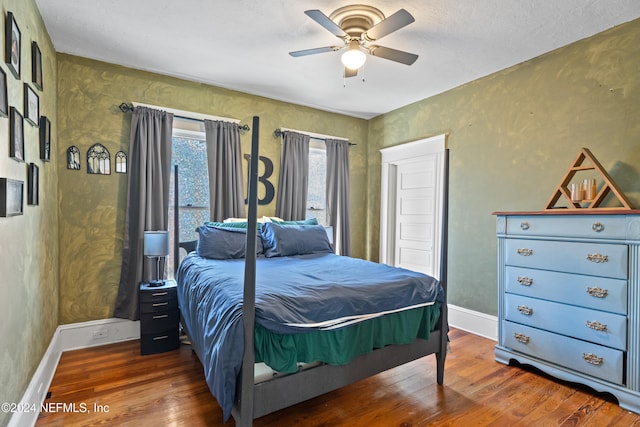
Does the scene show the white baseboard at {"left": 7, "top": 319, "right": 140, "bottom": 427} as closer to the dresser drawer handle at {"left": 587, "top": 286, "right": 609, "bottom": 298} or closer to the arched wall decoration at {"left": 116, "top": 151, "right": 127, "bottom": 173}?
the arched wall decoration at {"left": 116, "top": 151, "right": 127, "bottom": 173}

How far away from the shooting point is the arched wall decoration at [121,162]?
3.14 metres

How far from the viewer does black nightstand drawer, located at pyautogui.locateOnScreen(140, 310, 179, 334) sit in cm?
279

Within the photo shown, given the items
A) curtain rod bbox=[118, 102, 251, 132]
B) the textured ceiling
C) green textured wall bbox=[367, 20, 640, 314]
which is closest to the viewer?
the textured ceiling

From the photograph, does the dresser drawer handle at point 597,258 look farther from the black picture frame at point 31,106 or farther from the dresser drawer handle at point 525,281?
the black picture frame at point 31,106

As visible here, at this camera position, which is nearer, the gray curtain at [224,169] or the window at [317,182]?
the gray curtain at [224,169]

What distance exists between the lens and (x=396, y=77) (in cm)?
337

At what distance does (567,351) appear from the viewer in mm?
2328

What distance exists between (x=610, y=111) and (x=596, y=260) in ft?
3.87

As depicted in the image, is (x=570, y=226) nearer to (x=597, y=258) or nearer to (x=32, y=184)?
(x=597, y=258)

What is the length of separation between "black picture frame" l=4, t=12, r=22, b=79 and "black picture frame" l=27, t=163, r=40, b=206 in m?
0.53

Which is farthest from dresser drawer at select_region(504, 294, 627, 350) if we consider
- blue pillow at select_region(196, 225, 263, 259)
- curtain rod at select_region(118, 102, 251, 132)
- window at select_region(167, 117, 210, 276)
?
curtain rod at select_region(118, 102, 251, 132)

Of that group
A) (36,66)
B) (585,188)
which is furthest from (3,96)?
(585,188)

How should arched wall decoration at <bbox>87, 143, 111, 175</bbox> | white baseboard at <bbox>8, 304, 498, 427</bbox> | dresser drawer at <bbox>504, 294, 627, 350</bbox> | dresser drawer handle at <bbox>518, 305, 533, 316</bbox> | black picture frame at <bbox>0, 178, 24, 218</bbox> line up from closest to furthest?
black picture frame at <bbox>0, 178, 24, 218</bbox>, white baseboard at <bbox>8, 304, 498, 427</bbox>, dresser drawer at <bbox>504, 294, 627, 350</bbox>, dresser drawer handle at <bbox>518, 305, 533, 316</bbox>, arched wall decoration at <bbox>87, 143, 111, 175</bbox>

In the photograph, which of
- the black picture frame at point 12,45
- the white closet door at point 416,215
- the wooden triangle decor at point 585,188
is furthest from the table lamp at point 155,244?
the wooden triangle decor at point 585,188
